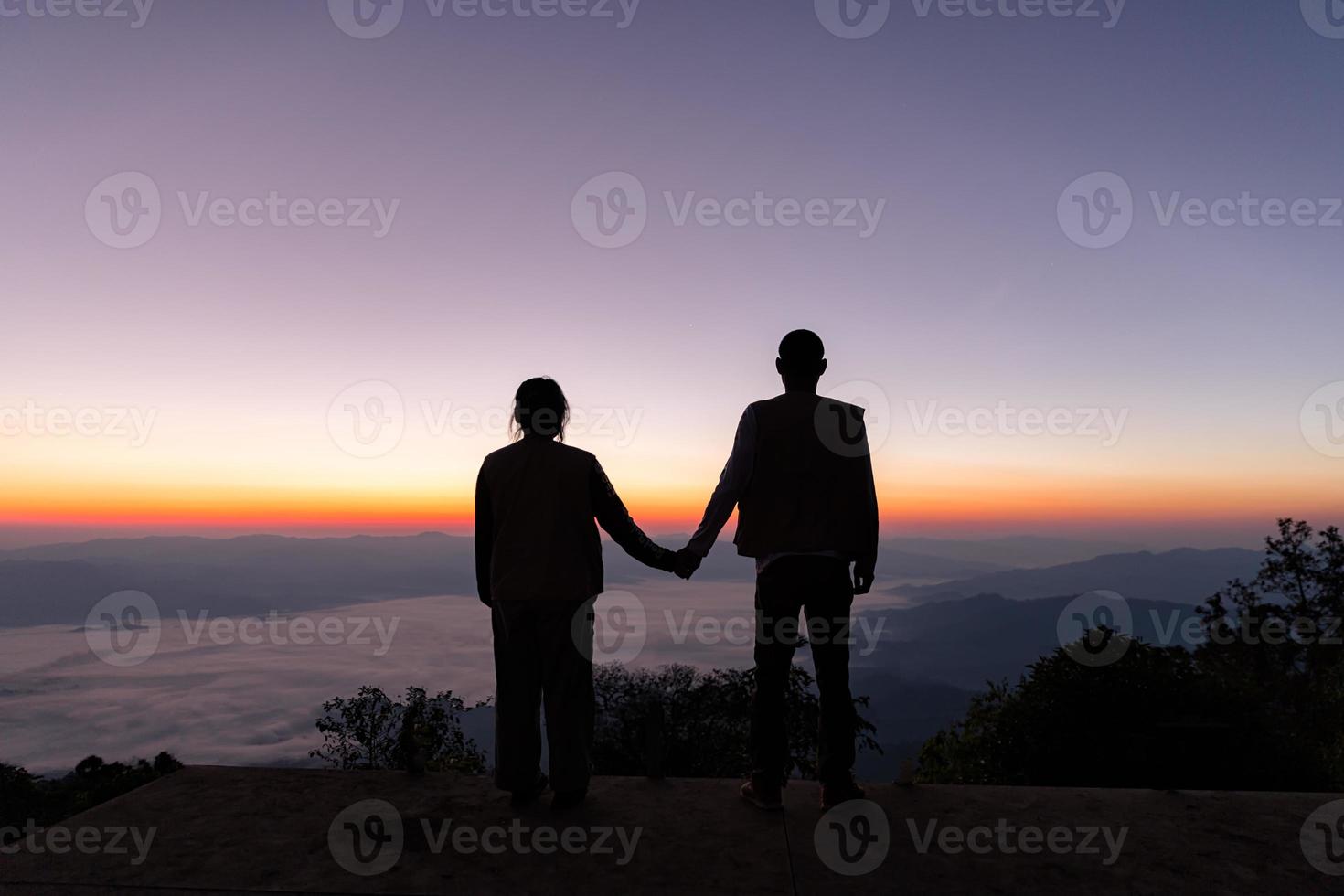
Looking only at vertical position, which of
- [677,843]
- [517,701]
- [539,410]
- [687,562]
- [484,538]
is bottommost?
[677,843]

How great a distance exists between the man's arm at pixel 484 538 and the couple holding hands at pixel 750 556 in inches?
0.6

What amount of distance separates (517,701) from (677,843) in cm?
114

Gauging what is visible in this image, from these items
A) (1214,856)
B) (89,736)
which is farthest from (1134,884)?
(89,736)

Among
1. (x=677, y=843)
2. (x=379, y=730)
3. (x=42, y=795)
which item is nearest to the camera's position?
(x=677, y=843)

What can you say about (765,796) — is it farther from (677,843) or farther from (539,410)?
(539,410)

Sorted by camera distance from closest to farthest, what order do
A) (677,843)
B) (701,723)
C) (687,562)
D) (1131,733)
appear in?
(677,843) → (687,562) → (1131,733) → (701,723)

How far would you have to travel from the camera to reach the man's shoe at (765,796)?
4.02 meters

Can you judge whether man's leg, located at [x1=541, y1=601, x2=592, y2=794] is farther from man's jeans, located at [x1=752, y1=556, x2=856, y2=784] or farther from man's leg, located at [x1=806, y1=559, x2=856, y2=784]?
man's leg, located at [x1=806, y1=559, x2=856, y2=784]

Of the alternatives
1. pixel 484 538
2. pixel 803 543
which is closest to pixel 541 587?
pixel 484 538

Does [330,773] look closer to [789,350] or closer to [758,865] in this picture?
[758,865]

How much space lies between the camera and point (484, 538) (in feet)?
14.4

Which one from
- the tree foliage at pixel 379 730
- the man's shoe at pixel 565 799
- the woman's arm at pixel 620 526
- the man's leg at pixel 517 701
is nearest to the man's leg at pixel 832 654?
the woman's arm at pixel 620 526

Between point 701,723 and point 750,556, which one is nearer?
point 750,556

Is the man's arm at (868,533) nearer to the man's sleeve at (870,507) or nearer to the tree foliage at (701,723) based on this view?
the man's sleeve at (870,507)
